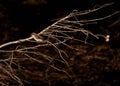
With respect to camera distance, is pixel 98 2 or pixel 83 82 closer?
pixel 83 82

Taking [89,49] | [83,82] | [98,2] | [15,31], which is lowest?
[83,82]

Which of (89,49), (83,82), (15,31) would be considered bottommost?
(83,82)

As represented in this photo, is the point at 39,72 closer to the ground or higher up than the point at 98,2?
closer to the ground

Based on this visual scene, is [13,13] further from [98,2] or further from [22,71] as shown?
[98,2]

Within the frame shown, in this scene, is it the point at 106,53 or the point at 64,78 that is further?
the point at 106,53

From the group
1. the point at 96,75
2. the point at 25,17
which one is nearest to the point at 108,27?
the point at 96,75

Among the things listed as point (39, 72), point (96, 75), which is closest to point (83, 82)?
point (96, 75)

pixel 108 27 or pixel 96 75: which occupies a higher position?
pixel 108 27

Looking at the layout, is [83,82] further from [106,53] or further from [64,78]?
[106,53]
